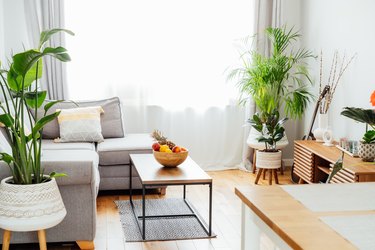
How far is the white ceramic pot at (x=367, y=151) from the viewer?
12.7ft

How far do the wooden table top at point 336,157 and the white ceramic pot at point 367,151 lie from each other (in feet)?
0.14

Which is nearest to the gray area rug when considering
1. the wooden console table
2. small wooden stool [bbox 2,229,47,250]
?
small wooden stool [bbox 2,229,47,250]

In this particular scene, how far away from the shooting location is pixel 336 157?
14.1 ft

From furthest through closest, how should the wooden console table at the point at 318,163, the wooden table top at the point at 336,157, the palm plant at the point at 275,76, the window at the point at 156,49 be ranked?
the window at the point at 156,49 < the palm plant at the point at 275,76 < the wooden console table at the point at 318,163 < the wooden table top at the point at 336,157

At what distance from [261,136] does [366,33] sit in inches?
54.9

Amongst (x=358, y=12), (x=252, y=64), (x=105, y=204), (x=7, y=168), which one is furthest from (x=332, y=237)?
(x=252, y=64)

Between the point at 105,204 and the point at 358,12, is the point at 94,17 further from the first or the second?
the point at 358,12

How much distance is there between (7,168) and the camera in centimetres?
344

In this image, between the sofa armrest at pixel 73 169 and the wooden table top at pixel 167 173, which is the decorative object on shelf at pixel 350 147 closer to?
the wooden table top at pixel 167 173

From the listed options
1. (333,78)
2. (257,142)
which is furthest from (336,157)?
(257,142)

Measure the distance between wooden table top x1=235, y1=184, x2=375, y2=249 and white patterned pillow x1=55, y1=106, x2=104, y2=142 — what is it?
3.39 metres

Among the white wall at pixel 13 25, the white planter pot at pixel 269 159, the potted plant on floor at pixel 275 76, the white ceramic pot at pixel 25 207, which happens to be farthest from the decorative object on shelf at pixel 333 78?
the white wall at pixel 13 25

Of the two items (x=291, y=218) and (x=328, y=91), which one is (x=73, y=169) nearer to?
(x=291, y=218)

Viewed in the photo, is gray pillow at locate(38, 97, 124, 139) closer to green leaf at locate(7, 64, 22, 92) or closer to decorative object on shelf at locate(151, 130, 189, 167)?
decorative object on shelf at locate(151, 130, 189, 167)
